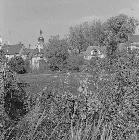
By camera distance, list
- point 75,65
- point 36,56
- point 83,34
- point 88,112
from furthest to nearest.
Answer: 1. point 83,34
2. point 36,56
3. point 75,65
4. point 88,112

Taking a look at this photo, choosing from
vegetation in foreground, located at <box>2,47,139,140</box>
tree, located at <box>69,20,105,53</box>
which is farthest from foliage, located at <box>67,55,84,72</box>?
tree, located at <box>69,20,105,53</box>

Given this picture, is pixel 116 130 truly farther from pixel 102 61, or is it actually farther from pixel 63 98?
pixel 102 61

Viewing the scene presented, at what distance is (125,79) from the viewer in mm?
7191

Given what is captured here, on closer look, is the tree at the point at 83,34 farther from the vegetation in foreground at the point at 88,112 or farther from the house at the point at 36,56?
the vegetation in foreground at the point at 88,112

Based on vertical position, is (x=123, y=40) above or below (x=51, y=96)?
above

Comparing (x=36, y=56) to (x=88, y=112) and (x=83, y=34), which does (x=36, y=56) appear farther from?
(x=88, y=112)

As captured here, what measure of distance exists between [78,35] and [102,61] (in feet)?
373

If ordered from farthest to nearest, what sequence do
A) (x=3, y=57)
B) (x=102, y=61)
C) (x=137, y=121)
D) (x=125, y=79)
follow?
(x=102, y=61), (x=125, y=79), (x=3, y=57), (x=137, y=121)

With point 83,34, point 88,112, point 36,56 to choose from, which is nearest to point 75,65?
point 88,112

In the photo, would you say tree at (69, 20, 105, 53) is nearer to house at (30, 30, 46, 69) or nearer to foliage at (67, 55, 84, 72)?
house at (30, 30, 46, 69)

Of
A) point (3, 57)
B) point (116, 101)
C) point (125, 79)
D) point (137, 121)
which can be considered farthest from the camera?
point (125, 79)

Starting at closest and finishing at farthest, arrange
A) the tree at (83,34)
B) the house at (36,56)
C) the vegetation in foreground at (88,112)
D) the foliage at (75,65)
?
1. the vegetation in foreground at (88,112)
2. the foliage at (75,65)
3. the house at (36,56)
4. the tree at (83,34)

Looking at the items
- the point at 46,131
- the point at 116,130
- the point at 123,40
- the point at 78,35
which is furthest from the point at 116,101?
the point at 78,35

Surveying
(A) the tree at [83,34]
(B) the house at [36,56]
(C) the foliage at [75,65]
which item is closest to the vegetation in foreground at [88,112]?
(C) the foliage at [75,65]
